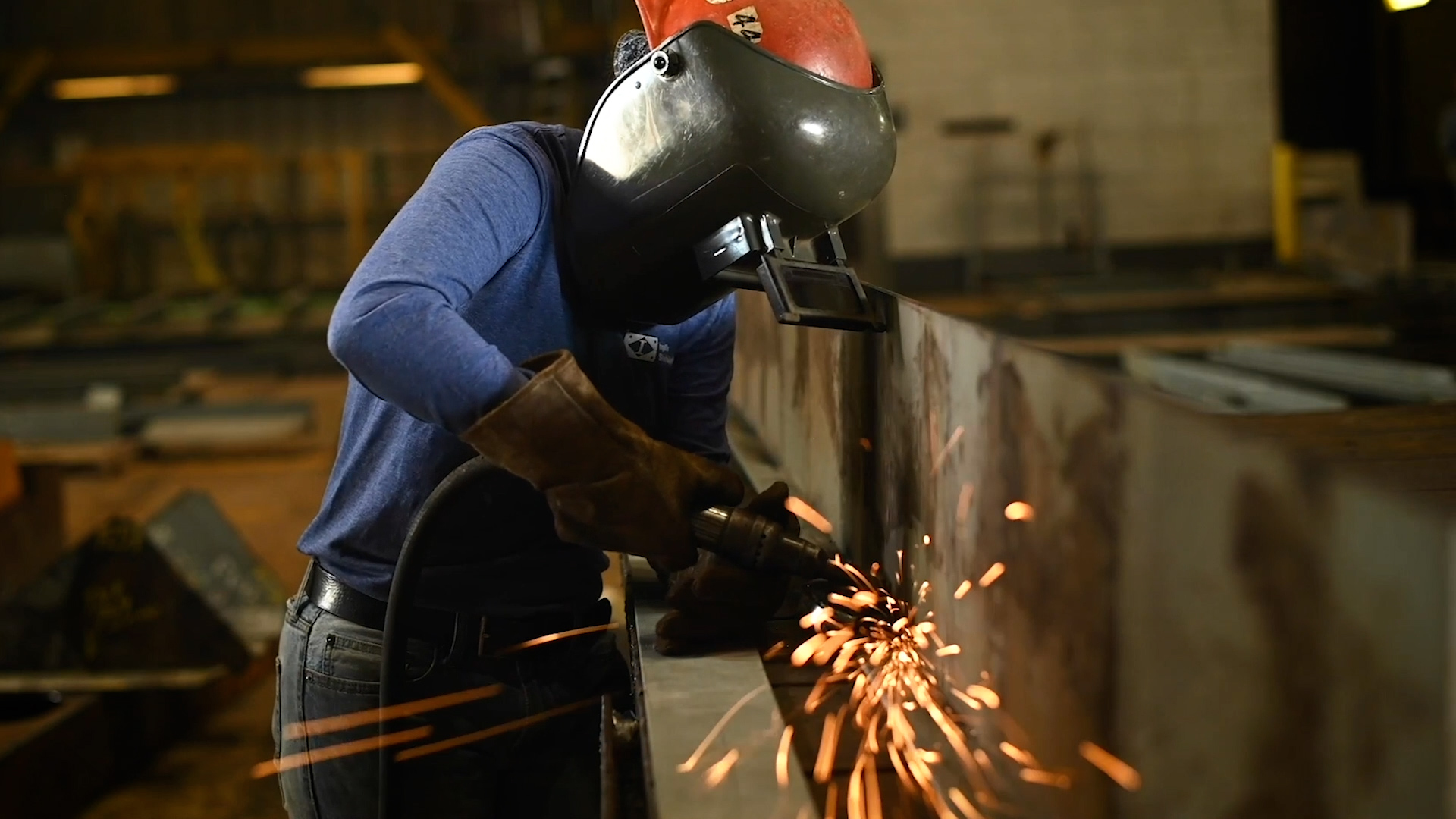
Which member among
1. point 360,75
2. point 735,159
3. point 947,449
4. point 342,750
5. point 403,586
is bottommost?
point 342,750

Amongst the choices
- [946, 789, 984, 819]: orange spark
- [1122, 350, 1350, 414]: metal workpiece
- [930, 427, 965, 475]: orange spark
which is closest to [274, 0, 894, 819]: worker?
[930, 427, 965, 475]: orange spark

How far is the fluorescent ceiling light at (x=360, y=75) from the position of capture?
1182 centimetres

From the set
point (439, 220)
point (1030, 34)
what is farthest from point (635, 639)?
point (1030, 34)

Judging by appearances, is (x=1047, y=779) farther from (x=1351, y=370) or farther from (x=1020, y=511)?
(x=1351, y=370)

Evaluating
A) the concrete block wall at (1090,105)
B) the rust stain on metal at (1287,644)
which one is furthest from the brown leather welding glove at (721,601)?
the concrete block wall at (1090,105)

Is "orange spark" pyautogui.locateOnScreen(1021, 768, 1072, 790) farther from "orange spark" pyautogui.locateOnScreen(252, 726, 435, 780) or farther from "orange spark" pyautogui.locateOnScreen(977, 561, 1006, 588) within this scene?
"orange spark" pyautogui.locateOnScreen(252, 726, 435, 780)

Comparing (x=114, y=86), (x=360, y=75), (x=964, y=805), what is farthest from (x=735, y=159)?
(x=114, y=86)

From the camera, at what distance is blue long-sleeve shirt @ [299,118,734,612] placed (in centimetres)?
126

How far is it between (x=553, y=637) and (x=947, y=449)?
594mm

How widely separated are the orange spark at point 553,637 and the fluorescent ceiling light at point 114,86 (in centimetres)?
1160

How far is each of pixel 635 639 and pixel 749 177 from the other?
51 cm

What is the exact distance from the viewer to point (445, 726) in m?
1.54

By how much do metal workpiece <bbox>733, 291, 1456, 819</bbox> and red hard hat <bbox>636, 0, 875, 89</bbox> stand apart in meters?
0.27

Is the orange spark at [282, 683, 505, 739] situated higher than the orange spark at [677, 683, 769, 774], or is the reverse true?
the orange spark at [677, 683, 769, 774]
